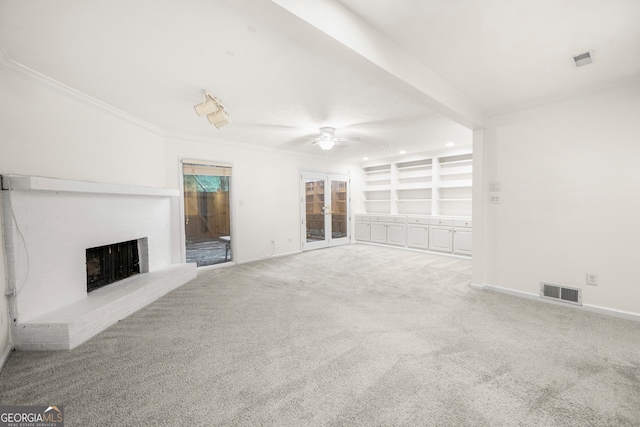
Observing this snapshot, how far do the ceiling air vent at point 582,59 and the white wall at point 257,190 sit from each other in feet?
16.1

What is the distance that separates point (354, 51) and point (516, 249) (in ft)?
10.9

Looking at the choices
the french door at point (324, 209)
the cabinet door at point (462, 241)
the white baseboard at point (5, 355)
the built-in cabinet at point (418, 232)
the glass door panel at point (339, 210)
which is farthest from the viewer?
the glass door panel at point (339, 210)

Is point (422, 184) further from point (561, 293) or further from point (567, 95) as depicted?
point (561, 293)

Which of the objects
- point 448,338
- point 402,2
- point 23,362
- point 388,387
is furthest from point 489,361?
point 23,362

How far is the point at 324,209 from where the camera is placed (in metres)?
7.14

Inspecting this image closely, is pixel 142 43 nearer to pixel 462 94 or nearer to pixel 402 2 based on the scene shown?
→ pixel 402 2

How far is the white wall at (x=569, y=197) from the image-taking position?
2.73 metres

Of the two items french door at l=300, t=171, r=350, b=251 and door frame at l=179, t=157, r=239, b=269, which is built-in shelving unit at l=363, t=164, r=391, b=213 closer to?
french door at l=300, t=171, r=350, b=251

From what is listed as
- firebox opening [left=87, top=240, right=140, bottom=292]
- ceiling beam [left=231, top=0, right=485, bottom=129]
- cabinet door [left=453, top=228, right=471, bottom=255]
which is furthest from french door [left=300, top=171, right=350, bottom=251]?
ceiling beam [left=231, top=0, right=485, bottom=129]

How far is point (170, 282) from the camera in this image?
3717 millimetres

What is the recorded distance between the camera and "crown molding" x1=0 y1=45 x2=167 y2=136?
7.24ft

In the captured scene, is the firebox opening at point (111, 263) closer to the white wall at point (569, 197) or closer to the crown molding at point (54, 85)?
the crown molding at point (54, 85)

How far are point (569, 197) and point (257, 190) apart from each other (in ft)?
16.5

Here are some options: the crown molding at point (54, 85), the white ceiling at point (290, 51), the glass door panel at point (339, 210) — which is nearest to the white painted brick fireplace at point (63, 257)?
the crown molding at point (54, 85)
